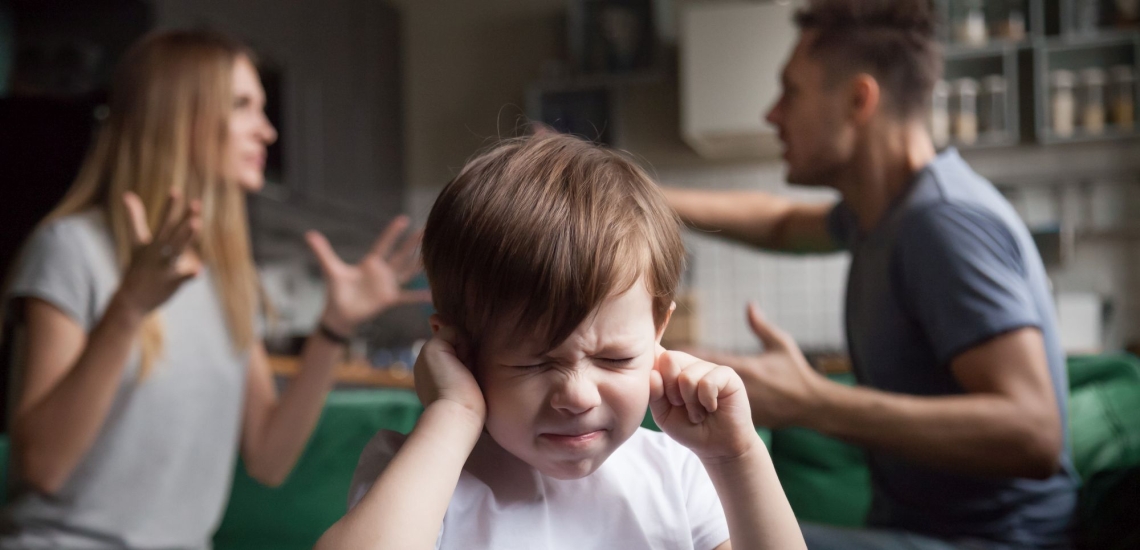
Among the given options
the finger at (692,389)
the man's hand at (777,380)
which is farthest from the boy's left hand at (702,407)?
the man's hand at (777,380)

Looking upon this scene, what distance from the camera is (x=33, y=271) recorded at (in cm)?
126

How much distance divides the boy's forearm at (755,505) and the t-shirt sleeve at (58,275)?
1.04 metres

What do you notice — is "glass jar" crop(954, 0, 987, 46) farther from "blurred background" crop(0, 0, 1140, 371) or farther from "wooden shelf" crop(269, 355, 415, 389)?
"wooden shelf" crop(269, 355, 415, 389)

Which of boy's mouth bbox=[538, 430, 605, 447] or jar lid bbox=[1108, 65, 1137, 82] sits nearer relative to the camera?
boy's mouth bbox=[538, 430, 605, 447]

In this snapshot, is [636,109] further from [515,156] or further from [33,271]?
[515,156]

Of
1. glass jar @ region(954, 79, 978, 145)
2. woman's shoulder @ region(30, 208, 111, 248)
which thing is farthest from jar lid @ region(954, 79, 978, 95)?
woman's shoulder @ region(30, 208, 111, 248)

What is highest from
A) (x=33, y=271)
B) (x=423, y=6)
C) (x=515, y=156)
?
(x=423, y=6)

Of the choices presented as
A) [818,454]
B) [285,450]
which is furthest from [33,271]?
[818,454]

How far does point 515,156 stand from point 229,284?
1037mm

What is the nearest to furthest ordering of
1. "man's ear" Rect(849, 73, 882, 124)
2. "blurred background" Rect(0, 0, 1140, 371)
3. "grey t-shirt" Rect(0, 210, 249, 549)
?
"grey t-shirt" Rect(0, 210, 249, 549) < "man's ear" Rect(849, 73, 882, 124) < "blurred background" Rect(0, 0, 1140, 371)

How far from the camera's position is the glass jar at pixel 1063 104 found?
3598mm

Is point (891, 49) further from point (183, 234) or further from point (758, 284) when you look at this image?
point (758, 284)

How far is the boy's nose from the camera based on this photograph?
1.89ft

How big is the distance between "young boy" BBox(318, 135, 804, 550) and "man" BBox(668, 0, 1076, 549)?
0.25 m
